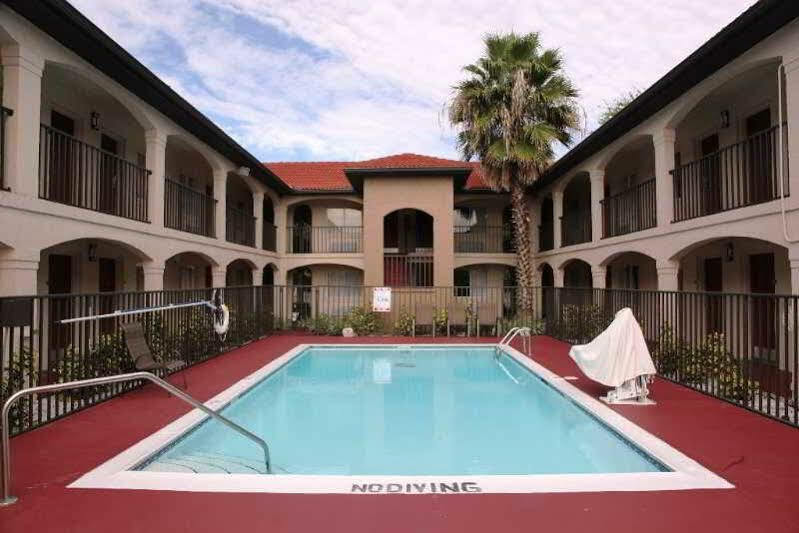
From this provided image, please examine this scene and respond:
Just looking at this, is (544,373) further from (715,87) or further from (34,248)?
(34,248)

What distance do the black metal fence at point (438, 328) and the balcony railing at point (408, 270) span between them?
4.33 ft

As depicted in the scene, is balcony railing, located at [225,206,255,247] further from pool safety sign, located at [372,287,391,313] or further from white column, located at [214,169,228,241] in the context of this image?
Result: pool safety sign, located at [372,287,391,313]

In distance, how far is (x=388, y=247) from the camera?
2294 cm

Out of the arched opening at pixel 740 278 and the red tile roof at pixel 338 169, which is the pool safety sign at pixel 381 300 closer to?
the red tile roof at pixel 338 169

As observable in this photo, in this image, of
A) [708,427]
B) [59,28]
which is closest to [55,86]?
[59,28]

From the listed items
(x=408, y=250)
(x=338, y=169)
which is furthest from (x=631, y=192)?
(x=338, y=169)

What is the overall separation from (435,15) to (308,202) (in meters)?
11.1

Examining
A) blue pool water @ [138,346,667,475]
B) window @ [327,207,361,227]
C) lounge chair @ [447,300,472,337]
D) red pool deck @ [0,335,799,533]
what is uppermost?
window @ [327,207,361,227]

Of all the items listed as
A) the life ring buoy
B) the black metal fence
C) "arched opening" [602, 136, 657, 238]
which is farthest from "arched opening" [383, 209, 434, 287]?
the life ring buoy

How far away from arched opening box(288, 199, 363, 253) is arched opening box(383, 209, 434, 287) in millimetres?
1692

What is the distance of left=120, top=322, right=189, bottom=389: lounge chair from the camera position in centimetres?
741

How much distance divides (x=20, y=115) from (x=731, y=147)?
13005mm

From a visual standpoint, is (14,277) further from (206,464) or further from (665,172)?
(665,172)

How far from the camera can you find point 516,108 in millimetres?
15781
